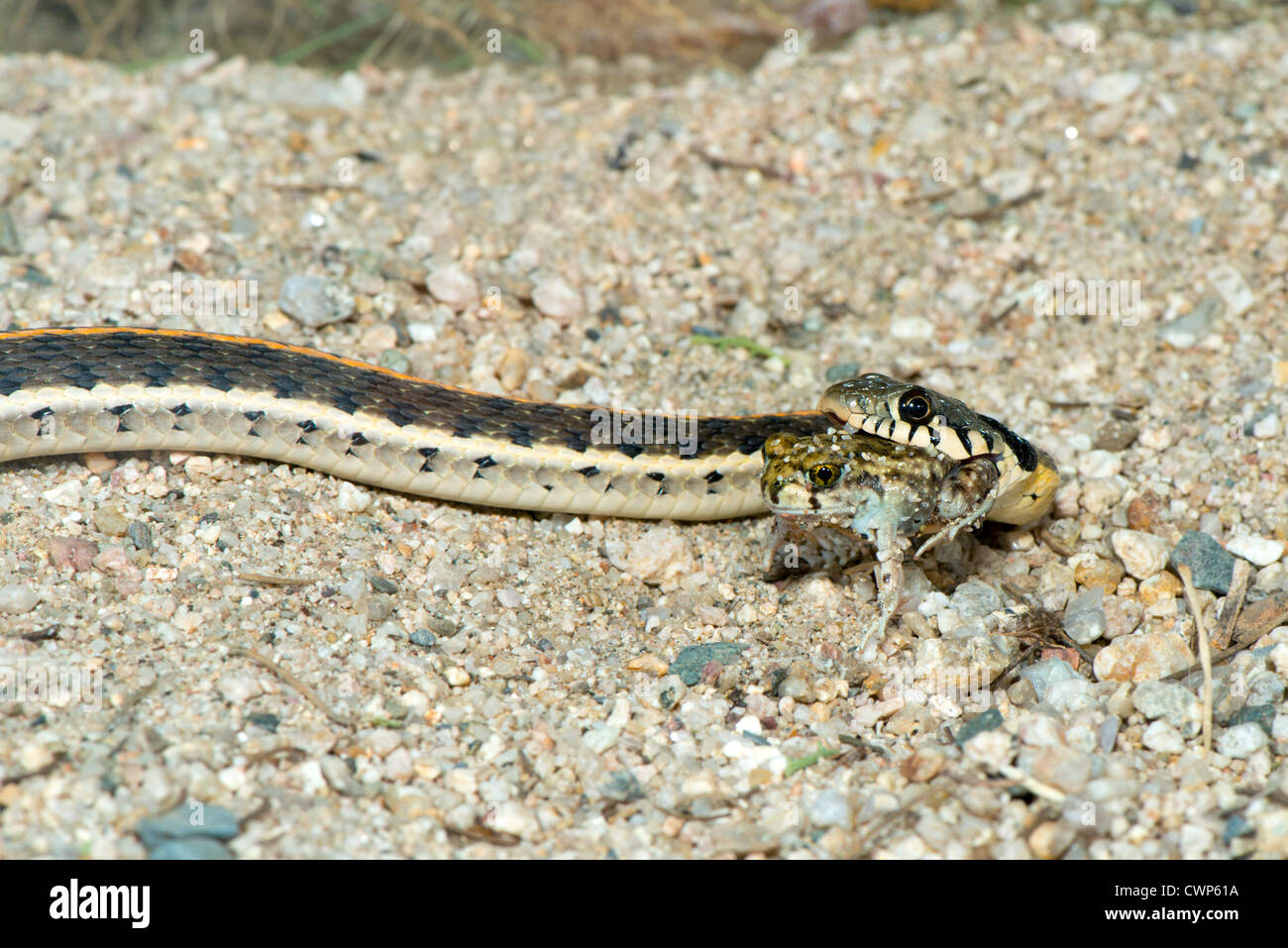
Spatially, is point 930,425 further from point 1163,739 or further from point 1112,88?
point 1112,88

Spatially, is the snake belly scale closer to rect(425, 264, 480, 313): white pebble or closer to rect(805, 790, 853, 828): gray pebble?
rect(425, 264, 480, 313): white pebble

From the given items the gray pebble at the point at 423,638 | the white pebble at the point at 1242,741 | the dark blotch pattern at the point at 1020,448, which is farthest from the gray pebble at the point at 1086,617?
the gray pebble at the point at 423,638

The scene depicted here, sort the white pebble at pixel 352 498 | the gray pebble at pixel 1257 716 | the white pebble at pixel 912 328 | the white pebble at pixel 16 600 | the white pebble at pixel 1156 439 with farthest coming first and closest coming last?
1. the white pebble at pixel 912 328
2. the white pebble at pixel 1156 439
3. the white pebble at pixel 352 498
4. the white pebble at pixel 16 600
5. the gray pebble at pixel 1257 716

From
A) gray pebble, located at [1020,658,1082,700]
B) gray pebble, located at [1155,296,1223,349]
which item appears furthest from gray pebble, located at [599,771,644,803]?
gray pebble, located at [1155,296,1223,349]

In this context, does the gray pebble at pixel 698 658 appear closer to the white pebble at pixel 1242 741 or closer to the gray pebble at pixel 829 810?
the gray pebble at pixel 829 810

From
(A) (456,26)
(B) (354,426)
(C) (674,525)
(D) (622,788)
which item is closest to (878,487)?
(C) (674,525)

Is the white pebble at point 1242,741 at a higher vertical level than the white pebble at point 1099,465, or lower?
lower

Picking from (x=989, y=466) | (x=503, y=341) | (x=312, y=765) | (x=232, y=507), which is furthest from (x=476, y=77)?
(x=312, y=765)
